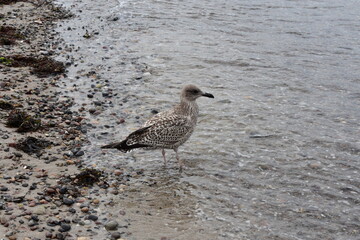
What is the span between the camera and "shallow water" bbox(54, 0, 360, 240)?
8930 millimetres

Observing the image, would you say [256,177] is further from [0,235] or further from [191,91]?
[0,235]

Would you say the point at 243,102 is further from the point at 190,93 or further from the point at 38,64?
the point at 38,64

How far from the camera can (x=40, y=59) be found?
53.5ft

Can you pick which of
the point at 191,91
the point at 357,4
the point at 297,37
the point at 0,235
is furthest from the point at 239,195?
the point at 357,4

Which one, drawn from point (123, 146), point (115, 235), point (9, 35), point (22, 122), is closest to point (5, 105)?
point (22, 122)

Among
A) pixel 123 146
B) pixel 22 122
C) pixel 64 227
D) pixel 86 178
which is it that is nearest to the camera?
pixel 64 227

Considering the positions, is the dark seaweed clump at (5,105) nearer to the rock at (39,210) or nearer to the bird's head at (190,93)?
the bird's head at (190,93)

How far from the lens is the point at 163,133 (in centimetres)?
1020

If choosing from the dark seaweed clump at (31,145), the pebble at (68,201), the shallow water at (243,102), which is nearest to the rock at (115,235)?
the shallow water at (243,102)

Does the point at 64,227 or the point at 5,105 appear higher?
the point at 5,105

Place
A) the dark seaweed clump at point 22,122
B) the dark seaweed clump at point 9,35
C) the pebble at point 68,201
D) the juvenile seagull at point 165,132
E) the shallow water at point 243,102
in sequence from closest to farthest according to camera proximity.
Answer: the pebble at point 68,201 → the shallow water at point 243,102 → the juvenile seagull at point 165,132 → the dark seaweed clump at point 22,122 → the dark seaweed clump at point 9,35

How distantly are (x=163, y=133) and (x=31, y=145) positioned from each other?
2.91 m

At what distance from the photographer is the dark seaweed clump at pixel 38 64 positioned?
15265mm

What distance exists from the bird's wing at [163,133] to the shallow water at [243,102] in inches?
25.9
